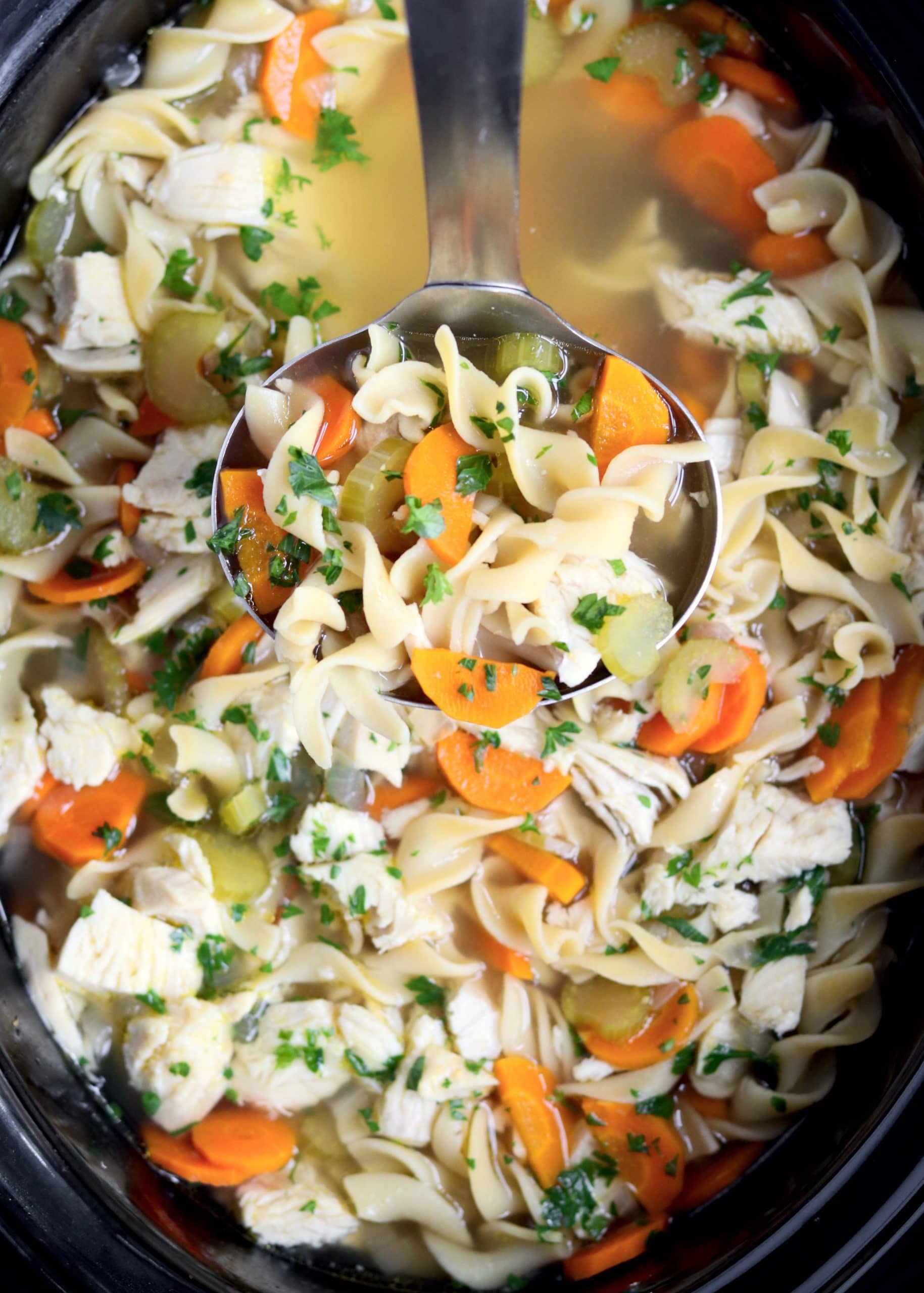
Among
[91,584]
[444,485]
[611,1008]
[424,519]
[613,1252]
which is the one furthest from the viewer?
[91,584]

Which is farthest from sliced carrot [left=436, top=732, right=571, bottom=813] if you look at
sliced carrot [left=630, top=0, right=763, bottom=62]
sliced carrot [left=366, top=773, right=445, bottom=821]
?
sliced carrot [left=630, top=0, right=763, bottom=62]

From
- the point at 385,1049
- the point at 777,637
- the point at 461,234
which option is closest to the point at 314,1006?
the point at 385,1049

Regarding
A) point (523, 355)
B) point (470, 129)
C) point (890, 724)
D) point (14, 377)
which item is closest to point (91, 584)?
point (14, 377)

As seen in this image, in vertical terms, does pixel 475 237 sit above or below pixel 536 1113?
above

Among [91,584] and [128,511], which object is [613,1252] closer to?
[91,584]

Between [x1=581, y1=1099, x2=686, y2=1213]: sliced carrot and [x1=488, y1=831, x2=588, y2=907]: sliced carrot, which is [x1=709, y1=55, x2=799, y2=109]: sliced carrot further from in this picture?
[x1=581, y1=1099, x2=686, y2=1213]: sliced carrot
